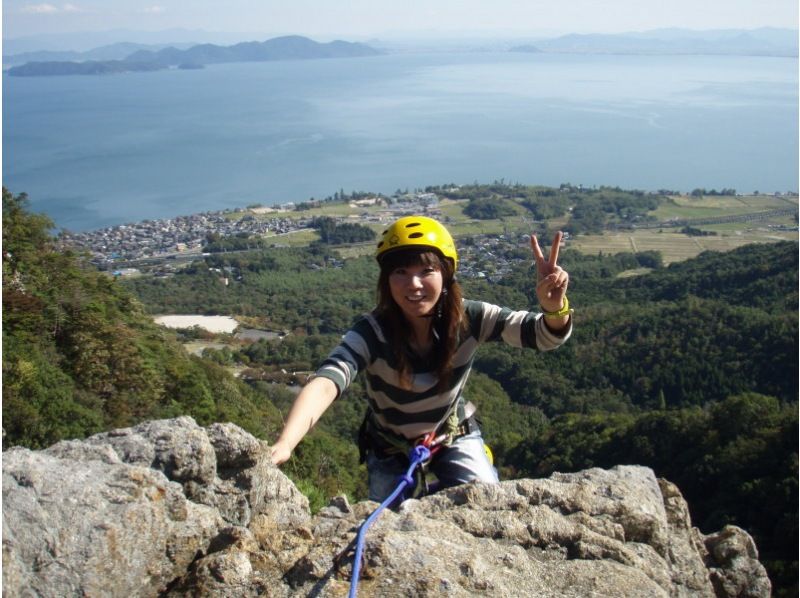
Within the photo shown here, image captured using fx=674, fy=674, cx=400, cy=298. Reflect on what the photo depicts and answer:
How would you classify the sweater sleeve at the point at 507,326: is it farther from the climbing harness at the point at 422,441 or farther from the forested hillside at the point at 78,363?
the forested hillside at the point at 78,363

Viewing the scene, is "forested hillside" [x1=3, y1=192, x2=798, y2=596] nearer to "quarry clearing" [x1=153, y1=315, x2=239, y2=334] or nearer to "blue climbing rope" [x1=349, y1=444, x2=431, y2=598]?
"quarry clearing" [x1=153, y1=315, x2=239, y2=334]

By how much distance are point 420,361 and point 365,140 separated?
291ft

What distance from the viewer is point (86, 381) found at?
935cm

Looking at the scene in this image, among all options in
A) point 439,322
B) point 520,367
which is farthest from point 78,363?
point 520,367

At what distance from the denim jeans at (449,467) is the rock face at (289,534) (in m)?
0.27

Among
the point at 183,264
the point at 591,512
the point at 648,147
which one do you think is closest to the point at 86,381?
the point at 591,512

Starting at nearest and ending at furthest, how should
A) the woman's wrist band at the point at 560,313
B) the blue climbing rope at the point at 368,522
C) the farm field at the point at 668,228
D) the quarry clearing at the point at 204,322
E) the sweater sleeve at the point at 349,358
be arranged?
the blue climbing rope at the point at 368,522 → the sweater sleeve at the point at 349,358 → the woman's wrist band at the point at 560,313 → the quarry clearing at the point at 204,322 → the farm field at the point at 668,228

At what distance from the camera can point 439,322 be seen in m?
2.41

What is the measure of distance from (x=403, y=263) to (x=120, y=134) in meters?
98.3

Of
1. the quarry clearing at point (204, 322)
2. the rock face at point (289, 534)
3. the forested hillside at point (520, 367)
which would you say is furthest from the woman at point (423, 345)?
the quarry clearing at point (204, 322)

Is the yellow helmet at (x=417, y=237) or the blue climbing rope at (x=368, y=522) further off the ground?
the yellow helmet at (x=417, y=237)

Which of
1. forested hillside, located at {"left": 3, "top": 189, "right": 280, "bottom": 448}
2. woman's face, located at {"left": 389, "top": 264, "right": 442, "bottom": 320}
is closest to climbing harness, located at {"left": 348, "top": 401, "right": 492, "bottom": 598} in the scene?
woman's face, located at {"left": 389, "top": 264, "right": 442, "bottom": 320}

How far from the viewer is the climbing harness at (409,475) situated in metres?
1.69

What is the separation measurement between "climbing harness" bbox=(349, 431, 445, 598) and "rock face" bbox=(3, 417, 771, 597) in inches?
1.8
